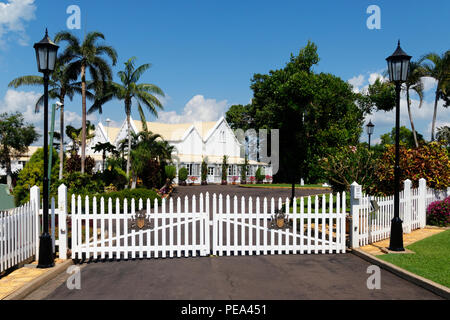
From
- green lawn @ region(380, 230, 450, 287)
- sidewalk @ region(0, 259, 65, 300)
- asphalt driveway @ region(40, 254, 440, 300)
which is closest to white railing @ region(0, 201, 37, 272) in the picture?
sidewalk @ region(0, 259, 65, 300)

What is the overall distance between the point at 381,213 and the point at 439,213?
4.41 meters

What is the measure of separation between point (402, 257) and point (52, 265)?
7.83 metres

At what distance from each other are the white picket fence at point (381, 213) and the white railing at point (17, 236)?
7788 mm

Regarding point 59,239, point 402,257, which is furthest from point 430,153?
point 59,239

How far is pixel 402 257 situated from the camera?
8203 millimetres

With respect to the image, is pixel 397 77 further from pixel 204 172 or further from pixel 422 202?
pixel 204 172

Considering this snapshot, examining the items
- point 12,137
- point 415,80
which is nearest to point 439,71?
point 415,80

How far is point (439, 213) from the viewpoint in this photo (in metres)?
13.0

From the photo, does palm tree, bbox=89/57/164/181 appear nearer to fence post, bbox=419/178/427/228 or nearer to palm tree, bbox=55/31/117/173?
palm tree, bbox=55/31/117/173

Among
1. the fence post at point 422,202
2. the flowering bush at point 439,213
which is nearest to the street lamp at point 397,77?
the fence post at point 422,202

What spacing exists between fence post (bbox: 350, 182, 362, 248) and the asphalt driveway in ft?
3.18

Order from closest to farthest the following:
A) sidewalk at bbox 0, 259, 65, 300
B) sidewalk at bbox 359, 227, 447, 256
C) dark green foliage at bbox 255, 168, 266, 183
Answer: sidewalk at bbox 0, 259, 65, 300 → sidewalk at bbox 359, 227, 447, 256 → dark green foliage at bbox 255, 168, 266, 183

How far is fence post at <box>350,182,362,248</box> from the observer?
29.8ft
